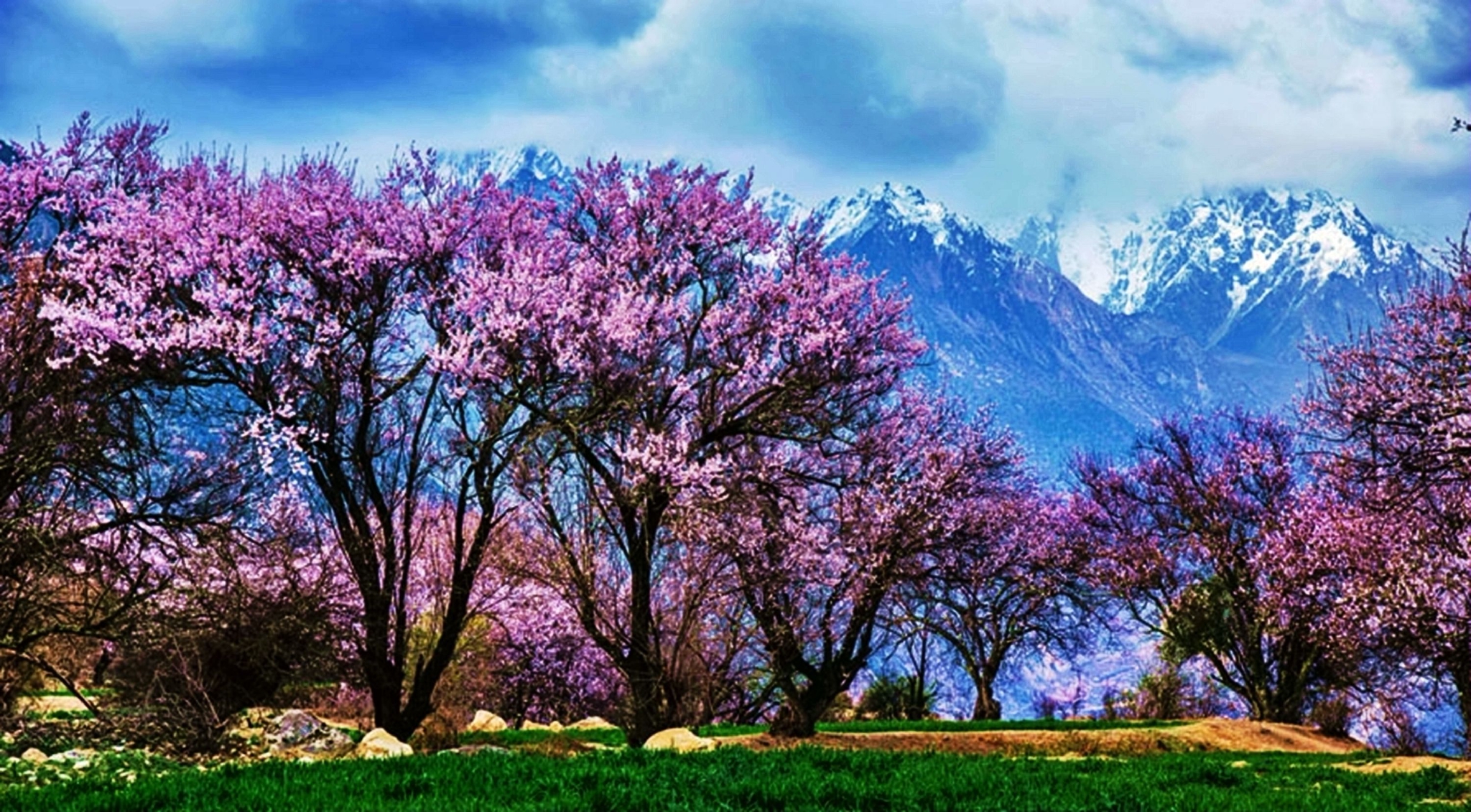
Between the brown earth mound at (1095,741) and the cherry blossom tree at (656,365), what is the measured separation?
301cm

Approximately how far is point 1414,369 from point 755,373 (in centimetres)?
1127

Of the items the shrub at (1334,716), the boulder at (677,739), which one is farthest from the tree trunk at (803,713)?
the shrub at (1334,716)

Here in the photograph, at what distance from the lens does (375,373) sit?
2083cm

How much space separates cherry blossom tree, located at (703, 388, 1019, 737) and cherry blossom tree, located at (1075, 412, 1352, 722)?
1122 centimetres

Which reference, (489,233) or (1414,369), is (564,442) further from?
(1414,369)

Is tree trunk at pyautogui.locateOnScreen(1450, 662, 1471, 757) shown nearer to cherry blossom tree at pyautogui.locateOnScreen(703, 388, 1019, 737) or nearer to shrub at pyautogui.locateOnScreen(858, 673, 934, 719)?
cherry blossom tree at pyautogui.locateOnScreen(703, 388, 1019, 737)

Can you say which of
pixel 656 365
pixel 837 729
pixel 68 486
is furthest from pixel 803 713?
pixel 68 486

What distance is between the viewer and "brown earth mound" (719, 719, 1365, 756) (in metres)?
20.0

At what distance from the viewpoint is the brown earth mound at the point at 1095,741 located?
1995 centimetres

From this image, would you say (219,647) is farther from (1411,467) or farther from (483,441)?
(1411,467)

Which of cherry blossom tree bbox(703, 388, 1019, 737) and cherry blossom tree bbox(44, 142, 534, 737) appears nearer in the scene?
cherry blossom tree bbox(44, 142, 534, 737)

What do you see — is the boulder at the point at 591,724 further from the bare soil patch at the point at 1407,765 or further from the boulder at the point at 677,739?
the bare soil patch at the point at 1407,765

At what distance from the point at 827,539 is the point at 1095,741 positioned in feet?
19.8

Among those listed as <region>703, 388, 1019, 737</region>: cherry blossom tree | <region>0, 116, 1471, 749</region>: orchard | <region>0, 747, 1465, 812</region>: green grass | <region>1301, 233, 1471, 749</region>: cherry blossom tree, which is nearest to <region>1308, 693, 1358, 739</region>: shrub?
<region>1301, 233, 1471, 749</region>: cherry blossom tree
